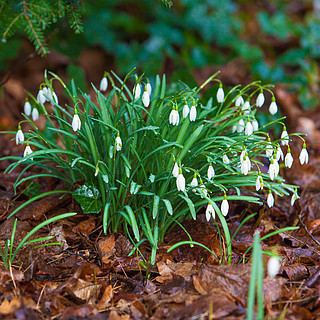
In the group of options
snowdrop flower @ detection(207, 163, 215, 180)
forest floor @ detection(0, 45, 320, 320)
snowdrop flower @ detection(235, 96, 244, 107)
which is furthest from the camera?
snowdrop flower @ detection(235, 96, 244, 107)

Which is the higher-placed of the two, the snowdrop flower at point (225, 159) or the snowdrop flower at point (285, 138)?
the snowdrop flower at point (225, 159)

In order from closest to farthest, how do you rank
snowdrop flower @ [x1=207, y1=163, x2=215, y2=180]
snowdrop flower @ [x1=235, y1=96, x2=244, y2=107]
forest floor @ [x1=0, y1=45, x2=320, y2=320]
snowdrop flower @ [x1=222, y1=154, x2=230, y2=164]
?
forest floor @ [x1=0, y1=45, x2=320, y2=320], snowdrop flower @ [x1=207, y1=163, x2=215, y2=180], snowdrop flower @ [x1=222, y1=154, x2=230, y2=164], snowdrop flower @ [x1=235, y1=96, x2=244, y2=107]

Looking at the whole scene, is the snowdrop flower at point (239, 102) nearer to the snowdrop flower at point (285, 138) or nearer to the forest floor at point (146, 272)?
the snowdrop flower at point (285, 138)

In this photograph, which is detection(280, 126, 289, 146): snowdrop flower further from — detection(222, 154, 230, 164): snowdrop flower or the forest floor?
the forest floor

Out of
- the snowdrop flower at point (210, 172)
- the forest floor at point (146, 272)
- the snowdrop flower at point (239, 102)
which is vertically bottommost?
the forest floor at point (146, 272)

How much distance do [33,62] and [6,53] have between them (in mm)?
929

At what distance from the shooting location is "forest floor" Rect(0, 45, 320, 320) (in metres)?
1.86

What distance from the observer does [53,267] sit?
7.24 feet

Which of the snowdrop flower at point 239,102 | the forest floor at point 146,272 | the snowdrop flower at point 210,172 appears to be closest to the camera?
the forest floor at point 146,272

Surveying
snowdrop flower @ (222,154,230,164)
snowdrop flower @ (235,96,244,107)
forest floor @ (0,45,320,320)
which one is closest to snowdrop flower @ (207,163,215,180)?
snowdrop flower @ (222,154,230,164)

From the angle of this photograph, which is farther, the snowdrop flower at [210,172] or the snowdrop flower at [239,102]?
the snowdrop flower at [239,102]

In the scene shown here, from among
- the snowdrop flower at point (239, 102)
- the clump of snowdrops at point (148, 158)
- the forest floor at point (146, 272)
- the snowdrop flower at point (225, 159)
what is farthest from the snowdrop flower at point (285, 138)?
the forest floor at point (146, 272)

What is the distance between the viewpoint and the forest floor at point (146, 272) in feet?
6.09

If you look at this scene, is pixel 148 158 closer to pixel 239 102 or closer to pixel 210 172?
pixel 210 172
